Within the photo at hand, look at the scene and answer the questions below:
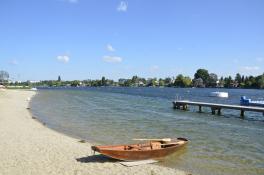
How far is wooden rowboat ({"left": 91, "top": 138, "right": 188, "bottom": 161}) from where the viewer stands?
1705 centimetres

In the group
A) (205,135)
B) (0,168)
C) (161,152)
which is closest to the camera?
(0,168)

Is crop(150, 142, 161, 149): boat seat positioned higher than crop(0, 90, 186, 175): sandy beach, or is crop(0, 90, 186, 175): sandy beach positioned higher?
crop(150, 142, 161, 149): boat seat

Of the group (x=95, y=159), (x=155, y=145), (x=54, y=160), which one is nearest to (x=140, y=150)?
(x=155, y=145)

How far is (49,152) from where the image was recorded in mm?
18969

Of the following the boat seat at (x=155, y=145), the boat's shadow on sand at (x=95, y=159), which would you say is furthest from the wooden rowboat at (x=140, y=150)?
the boat's shadow on sand at (x=95, y=159)

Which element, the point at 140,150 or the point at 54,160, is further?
the point at 140,150

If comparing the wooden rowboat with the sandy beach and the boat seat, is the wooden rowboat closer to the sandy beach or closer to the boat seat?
the boat seat

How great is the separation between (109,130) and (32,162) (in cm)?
1420

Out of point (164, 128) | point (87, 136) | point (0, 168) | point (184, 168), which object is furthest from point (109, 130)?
point (0, 168)

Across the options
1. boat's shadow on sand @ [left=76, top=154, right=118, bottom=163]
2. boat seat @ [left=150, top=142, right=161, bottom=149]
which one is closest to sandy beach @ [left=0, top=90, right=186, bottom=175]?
boat's shadow on sand @ [left=76, top=154, right=118, bottom=163]

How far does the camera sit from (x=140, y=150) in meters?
17.7

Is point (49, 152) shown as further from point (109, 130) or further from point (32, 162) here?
point (109, 130)

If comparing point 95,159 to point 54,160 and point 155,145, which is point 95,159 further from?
point 155,145

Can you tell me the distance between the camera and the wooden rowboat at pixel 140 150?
17047 mm
